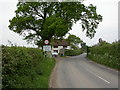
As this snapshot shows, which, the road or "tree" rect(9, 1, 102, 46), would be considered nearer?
the road

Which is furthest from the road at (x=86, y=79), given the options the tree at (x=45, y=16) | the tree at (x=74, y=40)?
the tree at (x=74, y=40)

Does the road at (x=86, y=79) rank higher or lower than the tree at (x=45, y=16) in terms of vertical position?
lower

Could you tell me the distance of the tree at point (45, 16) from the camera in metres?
42.6

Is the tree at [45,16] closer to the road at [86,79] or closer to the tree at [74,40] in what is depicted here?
the road at [86,79]

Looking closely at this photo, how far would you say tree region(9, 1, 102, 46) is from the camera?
140 ft

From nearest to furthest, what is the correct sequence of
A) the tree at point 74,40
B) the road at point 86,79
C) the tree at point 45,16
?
1. the road at point 86,79
2. the tree at point 45,16
3. the tree at point 74,40

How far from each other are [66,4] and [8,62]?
3558 cm

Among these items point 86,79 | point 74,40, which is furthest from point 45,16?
point 74,40

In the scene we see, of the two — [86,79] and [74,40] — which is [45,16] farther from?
[74,40]

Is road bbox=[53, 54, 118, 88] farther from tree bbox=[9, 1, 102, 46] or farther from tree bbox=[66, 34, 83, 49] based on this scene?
tree bbox=[66, 34, 83, 49]

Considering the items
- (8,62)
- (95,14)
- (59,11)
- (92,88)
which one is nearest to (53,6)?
(59,11)

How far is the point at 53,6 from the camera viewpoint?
43625mm

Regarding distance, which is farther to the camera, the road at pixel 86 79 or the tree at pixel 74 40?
the tree at pixel 74 40

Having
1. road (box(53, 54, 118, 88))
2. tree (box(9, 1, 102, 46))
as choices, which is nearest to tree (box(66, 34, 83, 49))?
tree (box(9, 1, 102, 46))
